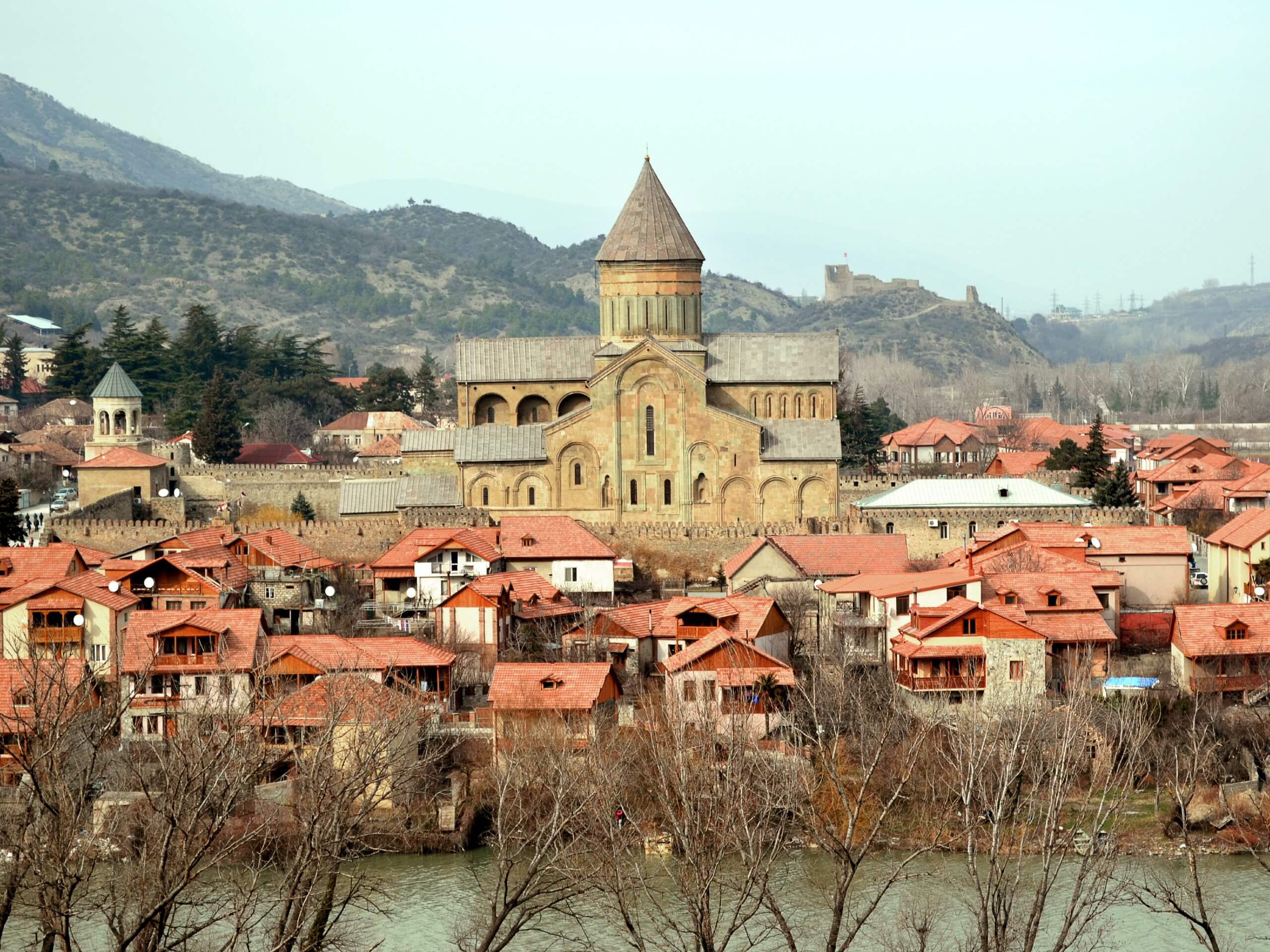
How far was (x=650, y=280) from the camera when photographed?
49875 millimetres

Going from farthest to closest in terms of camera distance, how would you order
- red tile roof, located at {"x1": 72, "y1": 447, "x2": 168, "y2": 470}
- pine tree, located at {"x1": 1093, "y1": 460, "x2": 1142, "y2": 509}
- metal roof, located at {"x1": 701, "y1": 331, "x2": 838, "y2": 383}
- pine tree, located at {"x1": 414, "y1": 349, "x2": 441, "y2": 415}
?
pine tree, located at {"x1": 414, "y1": 349, "x2": 441, "y2": 415}, red tile roof, located at {"x1": 72, "y1": 447, "x2": 168, "y2": 470}, metal roof, located at {"x1": 701, "y1": 331, "x2": 838, "y2": 383}, pine tree, located at {"x1": 1093, "y1": 460, "x2": 1142, "y2": 509}

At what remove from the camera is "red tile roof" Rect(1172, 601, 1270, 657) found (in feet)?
108

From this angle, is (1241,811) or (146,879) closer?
(146,879)

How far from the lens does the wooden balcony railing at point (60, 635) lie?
34.3 m

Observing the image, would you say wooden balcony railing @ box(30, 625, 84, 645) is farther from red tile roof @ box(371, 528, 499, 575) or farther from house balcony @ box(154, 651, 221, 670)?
red tile roof @ box(371, 528, 499, 575)

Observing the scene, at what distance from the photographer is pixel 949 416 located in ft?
345

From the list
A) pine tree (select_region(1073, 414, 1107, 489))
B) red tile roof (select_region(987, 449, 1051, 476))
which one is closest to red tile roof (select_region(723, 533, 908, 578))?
pine tree (select_region(1073, 414, 1107, 489))

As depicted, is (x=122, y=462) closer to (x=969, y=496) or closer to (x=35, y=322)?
(x=969, y=496)

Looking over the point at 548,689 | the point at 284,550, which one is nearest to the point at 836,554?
the point at 284,550

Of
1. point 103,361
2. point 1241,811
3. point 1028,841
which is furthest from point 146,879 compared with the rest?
point 103,361

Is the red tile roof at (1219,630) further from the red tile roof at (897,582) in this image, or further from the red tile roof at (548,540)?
the red tile roof at (548,540)

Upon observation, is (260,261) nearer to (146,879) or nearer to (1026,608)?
(1026,608)

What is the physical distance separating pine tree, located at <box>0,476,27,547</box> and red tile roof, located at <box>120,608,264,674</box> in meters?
10.8

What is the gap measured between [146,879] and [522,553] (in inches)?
850
